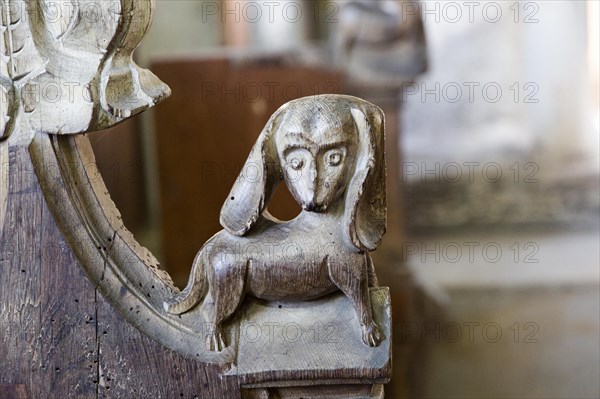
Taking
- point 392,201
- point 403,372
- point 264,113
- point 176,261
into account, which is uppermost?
point 264,113

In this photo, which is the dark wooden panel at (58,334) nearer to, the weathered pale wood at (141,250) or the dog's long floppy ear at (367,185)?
the weathered pale wood at (141,250)

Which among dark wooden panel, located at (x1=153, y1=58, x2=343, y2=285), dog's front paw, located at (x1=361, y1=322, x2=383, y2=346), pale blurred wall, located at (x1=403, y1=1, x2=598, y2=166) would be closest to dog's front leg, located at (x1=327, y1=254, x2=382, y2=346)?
dog's front paw, located at (x1=361, y1=322, x2=383, y2=346)

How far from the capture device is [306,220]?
920 mm

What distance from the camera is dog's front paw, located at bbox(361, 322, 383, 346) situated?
92cm

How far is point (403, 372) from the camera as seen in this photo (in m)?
2.43

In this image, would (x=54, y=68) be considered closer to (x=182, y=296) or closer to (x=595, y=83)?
(x=182, y=296)

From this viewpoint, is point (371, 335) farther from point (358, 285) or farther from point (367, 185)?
point (367, 185)

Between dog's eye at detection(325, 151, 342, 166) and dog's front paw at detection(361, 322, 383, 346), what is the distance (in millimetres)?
172

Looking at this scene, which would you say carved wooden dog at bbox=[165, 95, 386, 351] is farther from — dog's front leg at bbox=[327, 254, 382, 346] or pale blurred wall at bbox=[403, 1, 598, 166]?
pale blurred wall at bbox=[403, 1, 598, 166]

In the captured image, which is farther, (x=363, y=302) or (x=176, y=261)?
(x=176, y=261)

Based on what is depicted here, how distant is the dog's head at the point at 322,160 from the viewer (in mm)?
872

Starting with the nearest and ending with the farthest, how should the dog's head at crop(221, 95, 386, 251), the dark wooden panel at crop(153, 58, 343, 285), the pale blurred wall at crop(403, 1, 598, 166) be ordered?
the dog's head at crop(221, 95, 386, 251) < the dark wooden panel at crop(153, 58, 343, 285) < the pale blurred wall at crop(403, 1, 598, 166)

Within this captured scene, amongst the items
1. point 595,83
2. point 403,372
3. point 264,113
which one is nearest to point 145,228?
point 264,113

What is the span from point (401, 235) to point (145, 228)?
62.3 inches
